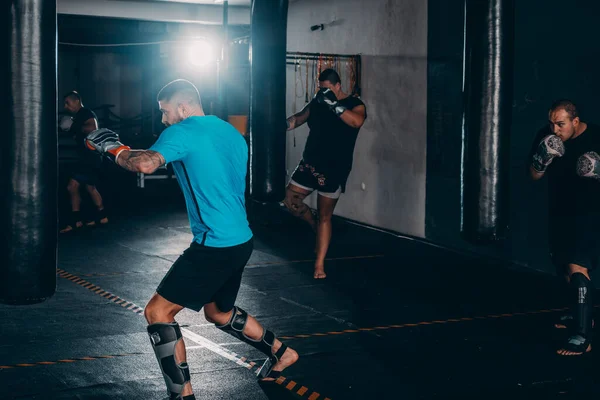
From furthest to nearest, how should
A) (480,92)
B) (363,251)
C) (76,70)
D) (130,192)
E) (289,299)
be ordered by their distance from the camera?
(76,70), (130,192), (363,251), (289,299), (480,92)

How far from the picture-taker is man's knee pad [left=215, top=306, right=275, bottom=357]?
412 cm

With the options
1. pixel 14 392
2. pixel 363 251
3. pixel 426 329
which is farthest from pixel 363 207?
pixel 14 392

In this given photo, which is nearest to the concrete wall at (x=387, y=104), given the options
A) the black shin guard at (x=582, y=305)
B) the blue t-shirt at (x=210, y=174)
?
the black shin guard at (x=582, y=305)

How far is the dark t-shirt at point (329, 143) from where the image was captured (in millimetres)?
6793

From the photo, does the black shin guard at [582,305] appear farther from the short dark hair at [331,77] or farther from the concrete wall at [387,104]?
the concrete wall at [387,104]

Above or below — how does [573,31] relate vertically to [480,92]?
above

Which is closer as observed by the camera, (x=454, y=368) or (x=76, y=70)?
(x=454, y=368)

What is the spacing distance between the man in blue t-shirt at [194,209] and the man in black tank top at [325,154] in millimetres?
2724

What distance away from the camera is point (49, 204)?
135 inches

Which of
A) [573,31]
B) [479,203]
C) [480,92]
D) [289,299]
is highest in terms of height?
[573,31]

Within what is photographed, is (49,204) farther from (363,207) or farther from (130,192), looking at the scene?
(130,192)

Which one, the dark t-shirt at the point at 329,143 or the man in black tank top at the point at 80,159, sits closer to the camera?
the dark t-shirt at the point at 329,143

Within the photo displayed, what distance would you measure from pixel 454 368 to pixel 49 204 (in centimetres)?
241

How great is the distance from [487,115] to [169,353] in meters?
1.96
